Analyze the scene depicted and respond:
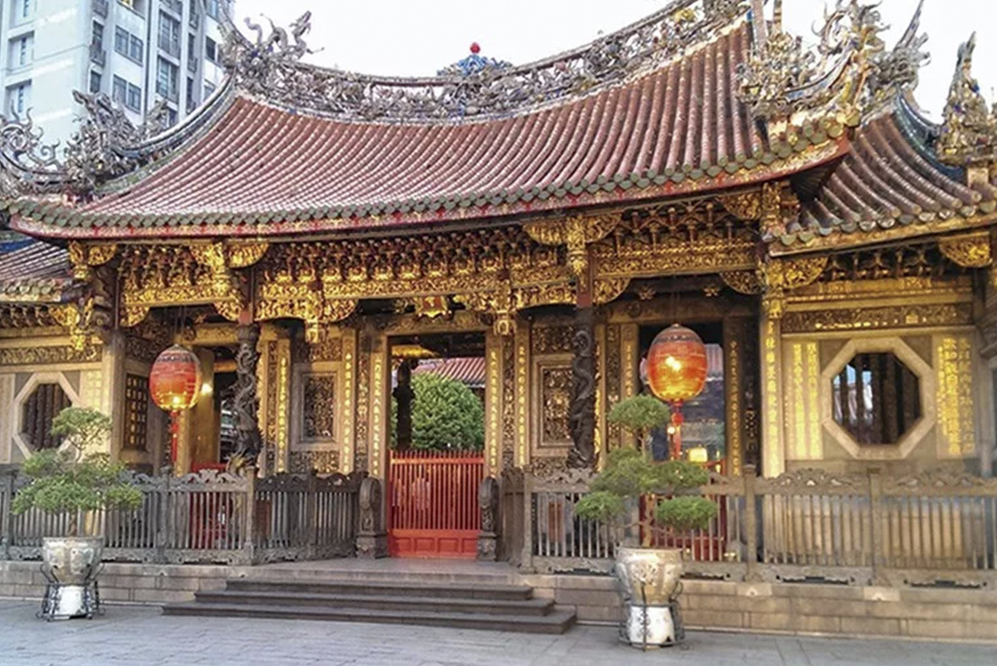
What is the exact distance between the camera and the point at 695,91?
12.4m

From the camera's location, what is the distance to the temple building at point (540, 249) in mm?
9516

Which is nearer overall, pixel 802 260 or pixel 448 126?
pixel 802 260

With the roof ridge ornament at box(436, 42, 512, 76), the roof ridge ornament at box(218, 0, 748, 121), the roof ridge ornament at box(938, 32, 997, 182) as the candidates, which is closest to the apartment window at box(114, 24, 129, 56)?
the roof ridge ornament at box(218, 0, 748, 121)

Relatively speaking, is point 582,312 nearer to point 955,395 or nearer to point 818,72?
point 818,72

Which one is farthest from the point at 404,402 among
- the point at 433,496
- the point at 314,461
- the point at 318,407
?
the point at 433,496

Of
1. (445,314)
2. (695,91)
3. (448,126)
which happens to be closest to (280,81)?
(448,126)

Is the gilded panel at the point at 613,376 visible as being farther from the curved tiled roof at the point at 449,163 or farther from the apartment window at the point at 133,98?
the apartment window at the point at 133,98

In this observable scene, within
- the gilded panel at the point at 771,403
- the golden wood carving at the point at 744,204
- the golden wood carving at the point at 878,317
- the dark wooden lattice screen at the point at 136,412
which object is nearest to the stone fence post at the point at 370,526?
the dark wooden lattice screen at the point at 136,412

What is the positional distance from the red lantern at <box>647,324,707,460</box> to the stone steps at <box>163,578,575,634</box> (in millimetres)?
2156

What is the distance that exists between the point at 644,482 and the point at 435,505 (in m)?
4.93

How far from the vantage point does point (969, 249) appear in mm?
9102

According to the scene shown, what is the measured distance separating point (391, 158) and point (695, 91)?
4.14 metres

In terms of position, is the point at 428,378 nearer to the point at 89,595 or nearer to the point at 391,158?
the point at 391,158

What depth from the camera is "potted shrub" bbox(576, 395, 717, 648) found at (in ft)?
25.6
